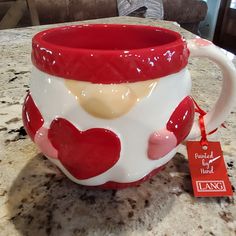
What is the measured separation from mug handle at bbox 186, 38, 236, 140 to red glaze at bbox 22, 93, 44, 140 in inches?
5.9

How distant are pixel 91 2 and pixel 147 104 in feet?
6.73

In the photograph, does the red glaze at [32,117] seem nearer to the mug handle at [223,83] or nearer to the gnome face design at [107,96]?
the gnome face design at [107,96]

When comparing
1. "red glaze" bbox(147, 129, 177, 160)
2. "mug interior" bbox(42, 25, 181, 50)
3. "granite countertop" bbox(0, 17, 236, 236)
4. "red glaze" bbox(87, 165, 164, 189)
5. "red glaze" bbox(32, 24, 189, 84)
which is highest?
"red glaze" bbox(32, 24, 189, 84)

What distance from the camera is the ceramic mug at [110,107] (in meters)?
0.26

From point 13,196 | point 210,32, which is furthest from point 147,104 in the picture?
point 210,32

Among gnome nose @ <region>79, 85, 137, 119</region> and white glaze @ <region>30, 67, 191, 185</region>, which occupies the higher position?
gnome nose @ <region>79, 85, 137, 119</region>

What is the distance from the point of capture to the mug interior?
0.36 meters

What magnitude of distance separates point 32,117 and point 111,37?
147mm

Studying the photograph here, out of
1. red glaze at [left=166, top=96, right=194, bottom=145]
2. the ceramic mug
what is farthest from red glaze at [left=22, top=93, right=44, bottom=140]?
red glaze at [left=166, top=96, right=194, bottom=145]

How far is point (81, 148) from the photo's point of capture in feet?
0.88

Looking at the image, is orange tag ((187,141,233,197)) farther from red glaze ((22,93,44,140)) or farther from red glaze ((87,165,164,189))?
red glaze ((22,93,44,140))

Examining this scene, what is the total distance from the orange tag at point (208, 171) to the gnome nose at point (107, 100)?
13 cm

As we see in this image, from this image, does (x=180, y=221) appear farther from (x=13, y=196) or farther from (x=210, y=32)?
(x=210, y=32)

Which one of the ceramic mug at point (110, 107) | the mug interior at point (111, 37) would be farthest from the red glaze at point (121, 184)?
the mug interior at point (111, 37)
